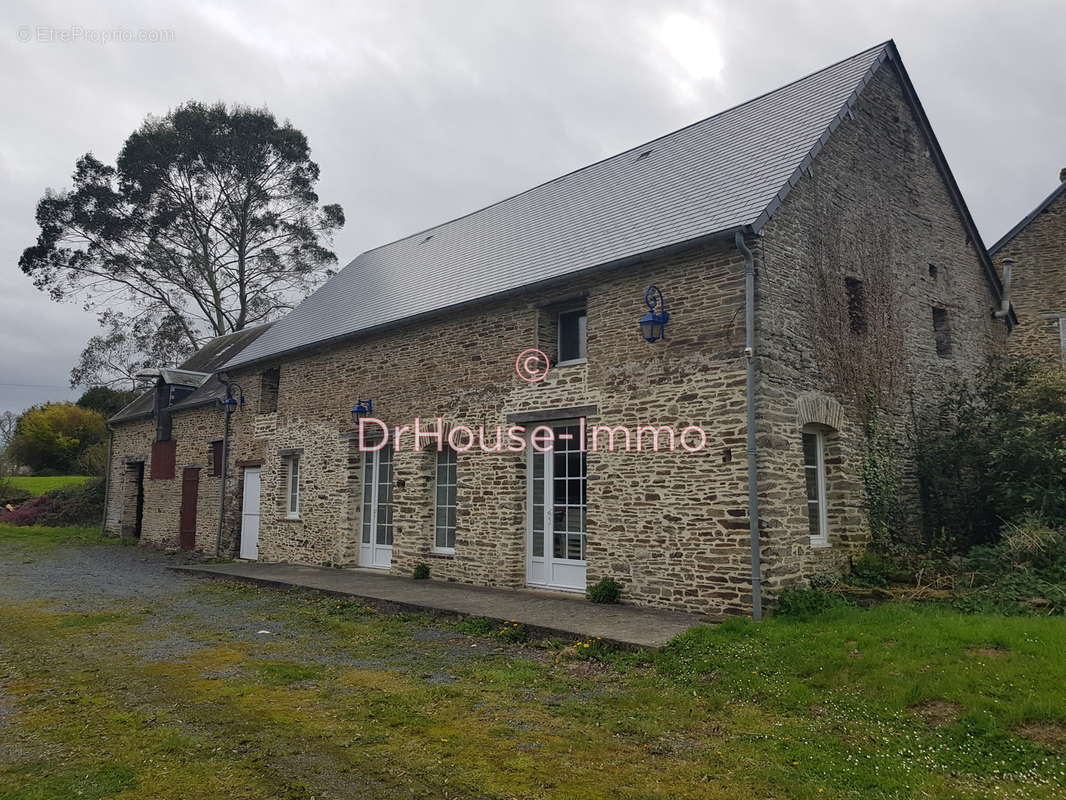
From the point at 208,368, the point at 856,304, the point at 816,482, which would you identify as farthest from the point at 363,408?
the point at 208,368

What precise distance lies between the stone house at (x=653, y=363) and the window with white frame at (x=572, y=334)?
3cm

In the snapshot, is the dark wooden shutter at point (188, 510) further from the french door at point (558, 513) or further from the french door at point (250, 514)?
the french door at point (558, 513)

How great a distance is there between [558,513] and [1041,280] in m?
13.3

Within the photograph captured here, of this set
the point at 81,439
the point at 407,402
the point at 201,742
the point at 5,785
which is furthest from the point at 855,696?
the point at 81,439

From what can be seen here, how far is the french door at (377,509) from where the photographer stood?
43.0 feet

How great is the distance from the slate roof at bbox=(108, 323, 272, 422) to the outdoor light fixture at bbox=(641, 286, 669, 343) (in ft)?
40.1

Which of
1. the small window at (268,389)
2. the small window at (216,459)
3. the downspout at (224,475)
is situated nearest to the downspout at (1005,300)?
the small window at (268,389)

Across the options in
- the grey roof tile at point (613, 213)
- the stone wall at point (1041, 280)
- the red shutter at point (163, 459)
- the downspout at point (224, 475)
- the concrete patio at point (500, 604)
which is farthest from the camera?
the red shutter at point (163, 459)

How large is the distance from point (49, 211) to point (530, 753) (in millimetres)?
29507

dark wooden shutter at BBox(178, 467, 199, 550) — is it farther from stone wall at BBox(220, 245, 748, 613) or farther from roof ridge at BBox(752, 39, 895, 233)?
roof ridge at BBox(752, 39, 895, 233)

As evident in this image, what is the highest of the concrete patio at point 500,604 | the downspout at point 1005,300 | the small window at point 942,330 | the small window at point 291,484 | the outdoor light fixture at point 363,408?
the downspout at point 1005,300

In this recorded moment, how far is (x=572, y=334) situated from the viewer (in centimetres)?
1045

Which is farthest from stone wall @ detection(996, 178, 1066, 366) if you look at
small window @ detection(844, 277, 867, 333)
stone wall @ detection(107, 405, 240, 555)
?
stone wall @ detection(107, 405, 240, 555)

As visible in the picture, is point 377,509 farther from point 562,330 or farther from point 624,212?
point 624,212
